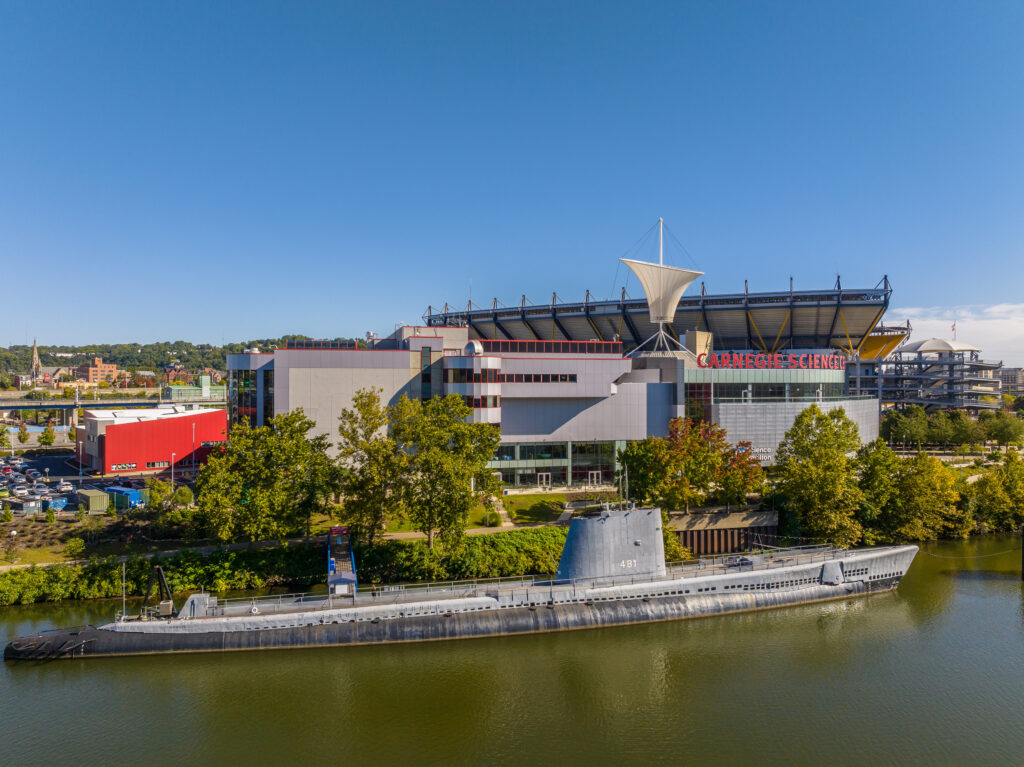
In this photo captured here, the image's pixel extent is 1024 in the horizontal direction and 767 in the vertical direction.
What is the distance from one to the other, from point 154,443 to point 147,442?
66 cm

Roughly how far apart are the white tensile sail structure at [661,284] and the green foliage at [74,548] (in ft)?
163

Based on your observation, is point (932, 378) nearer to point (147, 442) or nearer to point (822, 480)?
point (822, 480)

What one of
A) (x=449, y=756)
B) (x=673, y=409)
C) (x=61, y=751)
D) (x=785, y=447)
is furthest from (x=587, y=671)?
(x=673, y=409)

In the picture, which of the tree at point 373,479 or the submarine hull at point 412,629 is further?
the tree at point 373,479

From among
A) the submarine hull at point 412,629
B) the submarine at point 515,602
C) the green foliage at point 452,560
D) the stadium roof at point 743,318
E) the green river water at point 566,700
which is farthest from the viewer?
the stadium roof at point 743,318

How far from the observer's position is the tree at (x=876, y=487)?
44.9m

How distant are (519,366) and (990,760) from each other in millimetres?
40220

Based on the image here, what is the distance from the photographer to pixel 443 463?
3650cm

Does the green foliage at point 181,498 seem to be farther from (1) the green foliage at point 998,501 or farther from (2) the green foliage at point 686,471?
(1) the green foliage at point 998,501

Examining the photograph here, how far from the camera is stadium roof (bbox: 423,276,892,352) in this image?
7800 centimetres

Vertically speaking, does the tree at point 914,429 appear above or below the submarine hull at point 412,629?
above

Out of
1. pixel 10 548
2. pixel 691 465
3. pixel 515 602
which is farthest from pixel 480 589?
pixel 10 548

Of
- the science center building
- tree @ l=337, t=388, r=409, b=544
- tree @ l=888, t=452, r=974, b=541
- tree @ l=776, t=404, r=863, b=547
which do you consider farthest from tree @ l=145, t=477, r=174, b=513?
tree @ l=888, t=452, r=974, b=541

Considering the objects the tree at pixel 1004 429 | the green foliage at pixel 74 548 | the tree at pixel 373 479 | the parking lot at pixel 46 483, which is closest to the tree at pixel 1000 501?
the tree at pixel 1004 429
